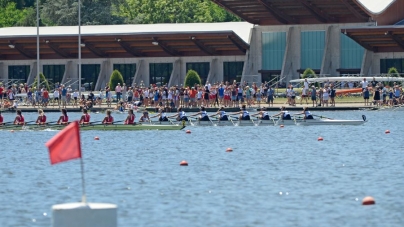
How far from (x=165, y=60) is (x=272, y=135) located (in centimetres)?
3740

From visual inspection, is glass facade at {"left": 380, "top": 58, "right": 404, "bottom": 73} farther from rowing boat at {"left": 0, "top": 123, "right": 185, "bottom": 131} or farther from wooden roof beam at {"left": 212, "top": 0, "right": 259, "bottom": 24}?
rowing boat at {"left": 0, "top": 123, "right": 185, "bottom": 131}

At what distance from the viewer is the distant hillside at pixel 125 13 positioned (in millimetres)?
118562

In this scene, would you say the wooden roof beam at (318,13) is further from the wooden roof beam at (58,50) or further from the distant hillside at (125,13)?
the distant hillside at (125,13)

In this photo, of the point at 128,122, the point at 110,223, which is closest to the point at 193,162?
the point at 128,122

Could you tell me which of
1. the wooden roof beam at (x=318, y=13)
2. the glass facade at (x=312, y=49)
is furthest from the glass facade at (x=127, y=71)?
the wooden roof beam at (x=318, y=13)

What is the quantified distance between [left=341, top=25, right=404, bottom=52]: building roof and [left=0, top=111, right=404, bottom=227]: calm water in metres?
25.7

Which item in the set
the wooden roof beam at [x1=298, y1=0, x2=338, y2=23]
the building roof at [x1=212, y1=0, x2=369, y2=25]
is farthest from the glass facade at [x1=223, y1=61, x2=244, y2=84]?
the wooden roof beam at [x1=298, y1=0, x2=338, y2=23]

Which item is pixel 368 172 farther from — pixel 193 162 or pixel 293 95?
pixel 293 95

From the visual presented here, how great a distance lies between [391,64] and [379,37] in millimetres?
3242

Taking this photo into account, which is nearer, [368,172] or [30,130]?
[368,172]

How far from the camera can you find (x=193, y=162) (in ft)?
133

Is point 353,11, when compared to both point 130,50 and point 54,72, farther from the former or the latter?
point 54,72

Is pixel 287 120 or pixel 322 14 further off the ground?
pixel 322 14

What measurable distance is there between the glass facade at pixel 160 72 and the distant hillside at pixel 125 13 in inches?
1014
